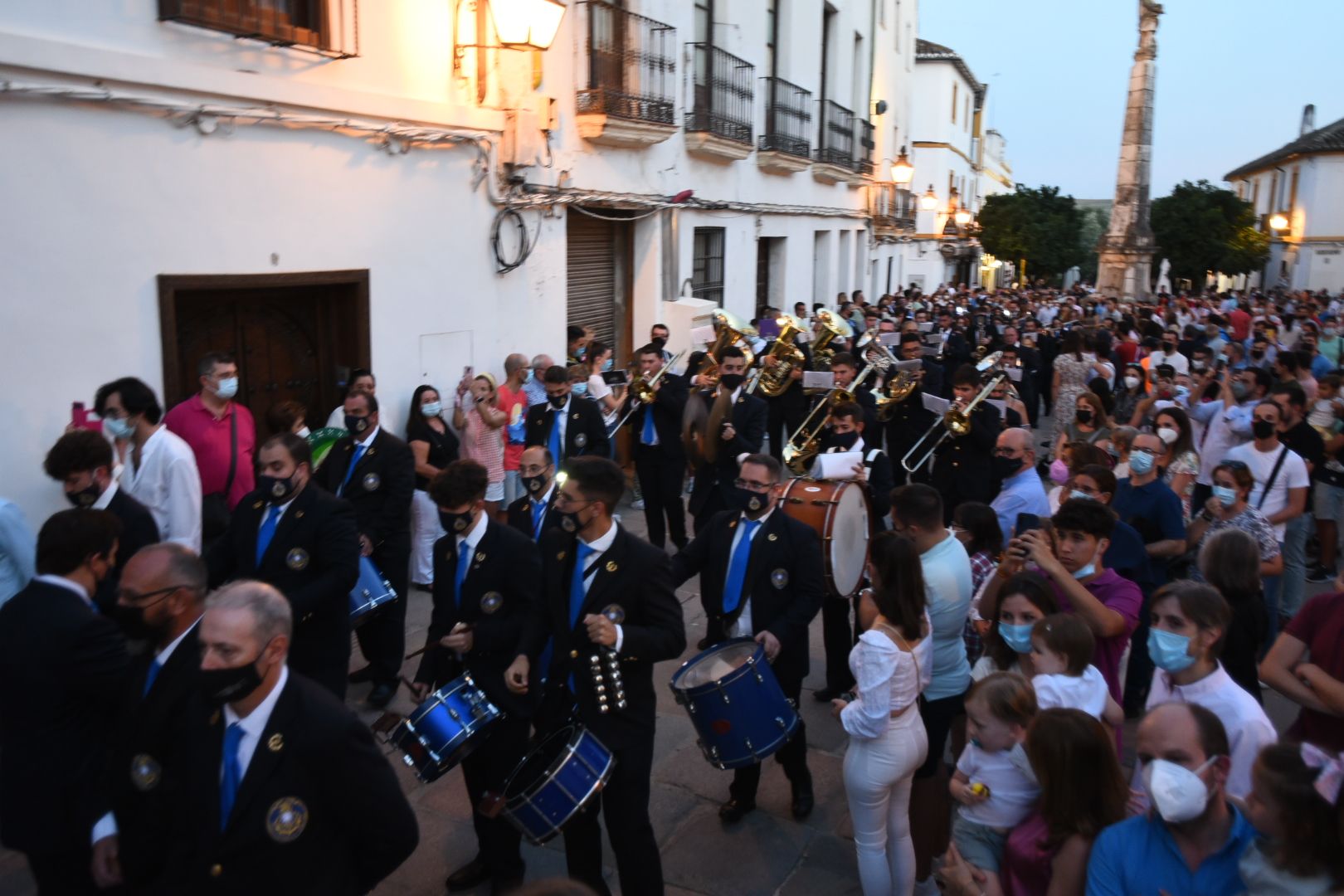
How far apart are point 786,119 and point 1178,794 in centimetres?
1542

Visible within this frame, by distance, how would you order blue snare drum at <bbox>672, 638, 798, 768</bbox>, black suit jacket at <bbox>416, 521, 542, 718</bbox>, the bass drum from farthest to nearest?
the bass drum < black suit jacket at <bbox>416, 521, 542, 718</bbox> < blue snare drum at <bbox>672, 638, 798, 768</bbox>

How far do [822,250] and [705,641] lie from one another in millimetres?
15720

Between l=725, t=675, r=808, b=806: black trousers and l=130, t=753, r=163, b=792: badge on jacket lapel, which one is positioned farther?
l=725, t=675, r=808, b=806: black trousers

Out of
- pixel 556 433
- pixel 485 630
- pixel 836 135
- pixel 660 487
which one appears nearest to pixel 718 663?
pixel 485 630

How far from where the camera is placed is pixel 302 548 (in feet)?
14.6

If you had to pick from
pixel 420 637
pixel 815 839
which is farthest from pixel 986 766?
pixel 420 637

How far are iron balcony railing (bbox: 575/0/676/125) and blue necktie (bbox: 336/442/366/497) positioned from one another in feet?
18.7

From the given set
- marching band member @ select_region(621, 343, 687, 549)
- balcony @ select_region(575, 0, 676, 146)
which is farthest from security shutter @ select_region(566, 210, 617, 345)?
marching band member @ select_region(621, 343, 687, 549)

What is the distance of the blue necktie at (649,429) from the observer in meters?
8.17

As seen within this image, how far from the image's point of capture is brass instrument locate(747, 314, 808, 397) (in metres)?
10.0

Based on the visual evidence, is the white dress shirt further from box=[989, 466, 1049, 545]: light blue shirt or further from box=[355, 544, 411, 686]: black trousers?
box=[989, 466, 1049, 545]: light blue shirt

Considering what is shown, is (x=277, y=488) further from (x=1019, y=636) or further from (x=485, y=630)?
(x=1019, y=636)

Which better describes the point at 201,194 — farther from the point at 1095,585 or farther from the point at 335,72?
the point at 1095,585

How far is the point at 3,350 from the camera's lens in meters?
5.49
